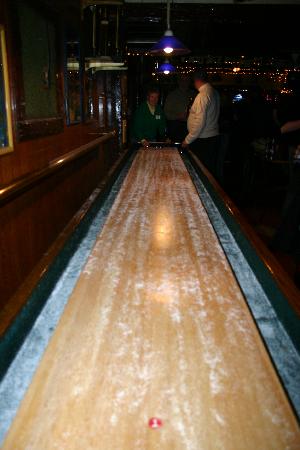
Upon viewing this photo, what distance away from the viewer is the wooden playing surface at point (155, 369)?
0.78 metres

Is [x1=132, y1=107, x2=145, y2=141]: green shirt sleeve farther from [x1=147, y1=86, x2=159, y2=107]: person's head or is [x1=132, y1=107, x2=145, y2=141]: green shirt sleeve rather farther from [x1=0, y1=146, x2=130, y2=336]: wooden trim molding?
[x1=0, y1=146, x2=130, y2=336]: wooden trim molding

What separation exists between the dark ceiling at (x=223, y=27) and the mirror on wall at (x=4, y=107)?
4.98 metres

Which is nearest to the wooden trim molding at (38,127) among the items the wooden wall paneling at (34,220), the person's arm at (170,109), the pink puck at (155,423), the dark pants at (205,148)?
the wooden wall paneling at (34,220)

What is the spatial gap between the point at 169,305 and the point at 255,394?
43 cm

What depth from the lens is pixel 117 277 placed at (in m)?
1.43

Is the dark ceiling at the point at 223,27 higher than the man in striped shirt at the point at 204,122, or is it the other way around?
the dark ceiling at the point at 223,27

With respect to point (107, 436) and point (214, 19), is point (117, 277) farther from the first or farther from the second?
point (214, 19)

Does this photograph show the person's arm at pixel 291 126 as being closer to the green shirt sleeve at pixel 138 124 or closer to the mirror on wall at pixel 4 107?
the green shirt sleeve at pixel 138 124

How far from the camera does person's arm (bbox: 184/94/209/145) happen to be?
5.31 m

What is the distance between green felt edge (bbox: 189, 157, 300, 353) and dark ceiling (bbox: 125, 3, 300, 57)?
20.9 feet

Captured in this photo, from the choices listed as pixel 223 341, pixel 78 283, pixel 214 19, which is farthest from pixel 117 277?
pixel 214 19

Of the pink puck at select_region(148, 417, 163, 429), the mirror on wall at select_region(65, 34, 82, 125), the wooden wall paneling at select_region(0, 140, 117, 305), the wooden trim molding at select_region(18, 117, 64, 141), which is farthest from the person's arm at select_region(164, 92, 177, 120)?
the pink puck at select_region(148, 417, 163, 429)

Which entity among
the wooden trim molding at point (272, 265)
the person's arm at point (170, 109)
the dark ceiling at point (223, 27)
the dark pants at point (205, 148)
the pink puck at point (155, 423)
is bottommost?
the pink puck at point (155, 423)

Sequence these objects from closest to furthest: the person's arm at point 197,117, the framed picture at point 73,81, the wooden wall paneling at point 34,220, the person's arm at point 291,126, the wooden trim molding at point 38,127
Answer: the wooden wall paneling at point 34,220 → the wooden trim molding at point 38,127 → the person's arm at point 291,126 → the framed picture at point 73,81 → the person's arm at point 197,117
